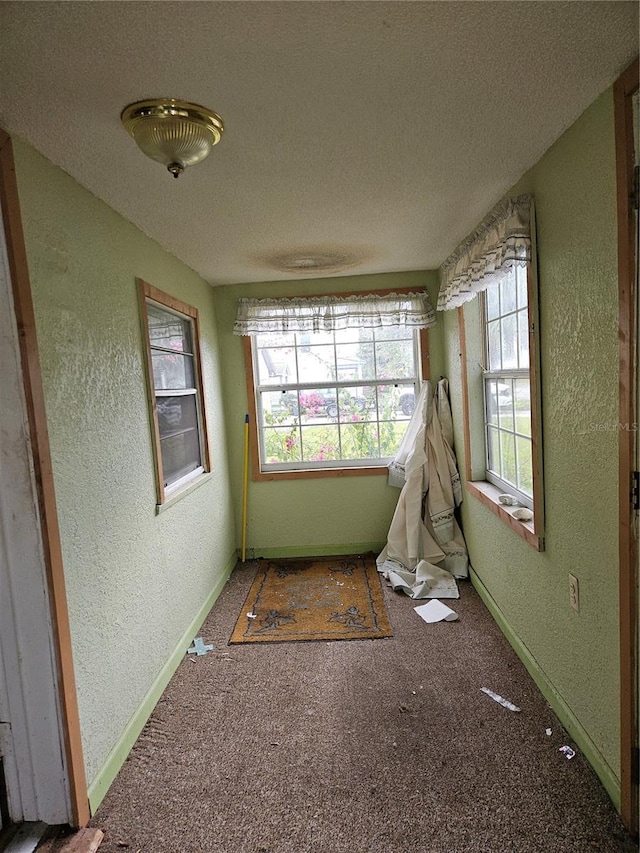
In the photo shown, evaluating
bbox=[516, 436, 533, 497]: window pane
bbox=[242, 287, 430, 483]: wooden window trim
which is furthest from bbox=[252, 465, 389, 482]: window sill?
bbox=[516, 436, 533, 497]: window pane

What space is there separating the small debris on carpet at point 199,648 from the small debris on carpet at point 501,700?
1.37 meters

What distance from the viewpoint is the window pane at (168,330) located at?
2379 millimetres

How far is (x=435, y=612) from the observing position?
2.66 meters

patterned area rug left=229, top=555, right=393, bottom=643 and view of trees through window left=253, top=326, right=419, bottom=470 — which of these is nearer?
patterned area rug left=229, top=555, right=393, bottom=643

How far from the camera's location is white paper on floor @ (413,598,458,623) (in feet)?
8.48

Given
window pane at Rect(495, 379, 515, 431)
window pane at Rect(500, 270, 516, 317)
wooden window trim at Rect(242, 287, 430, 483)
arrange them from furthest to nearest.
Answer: wooden window trim at Rect(242, 287, 430, 483) → window pane at Rect(495, 379, 515, 431) → window pane at Rect(500, 270, 516, 317)

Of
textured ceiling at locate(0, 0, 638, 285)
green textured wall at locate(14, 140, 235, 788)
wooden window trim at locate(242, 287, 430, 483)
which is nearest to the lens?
textured ceiling at locate(0, 0, 638, 285)

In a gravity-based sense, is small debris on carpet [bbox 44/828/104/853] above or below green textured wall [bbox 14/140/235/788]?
below

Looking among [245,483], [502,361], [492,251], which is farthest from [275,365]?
[492,251]

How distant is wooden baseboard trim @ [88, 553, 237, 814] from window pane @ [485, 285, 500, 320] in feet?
8.01

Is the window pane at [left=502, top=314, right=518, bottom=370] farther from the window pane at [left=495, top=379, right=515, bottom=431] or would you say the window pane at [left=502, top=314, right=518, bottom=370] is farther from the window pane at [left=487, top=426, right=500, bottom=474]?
the window pane at [left=487, top=426, right=500, bottom=474]

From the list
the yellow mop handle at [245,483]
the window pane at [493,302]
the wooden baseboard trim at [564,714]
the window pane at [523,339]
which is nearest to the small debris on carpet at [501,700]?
the wooden baseboard trim at [564,714]

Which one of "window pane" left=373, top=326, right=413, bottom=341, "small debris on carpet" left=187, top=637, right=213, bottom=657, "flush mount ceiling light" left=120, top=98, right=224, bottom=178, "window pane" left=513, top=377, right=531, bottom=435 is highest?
"flush mount ceiling light" left=120, top=98, right=224, bottom=178

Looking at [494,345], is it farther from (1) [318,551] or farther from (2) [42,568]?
(2) [42,568]
